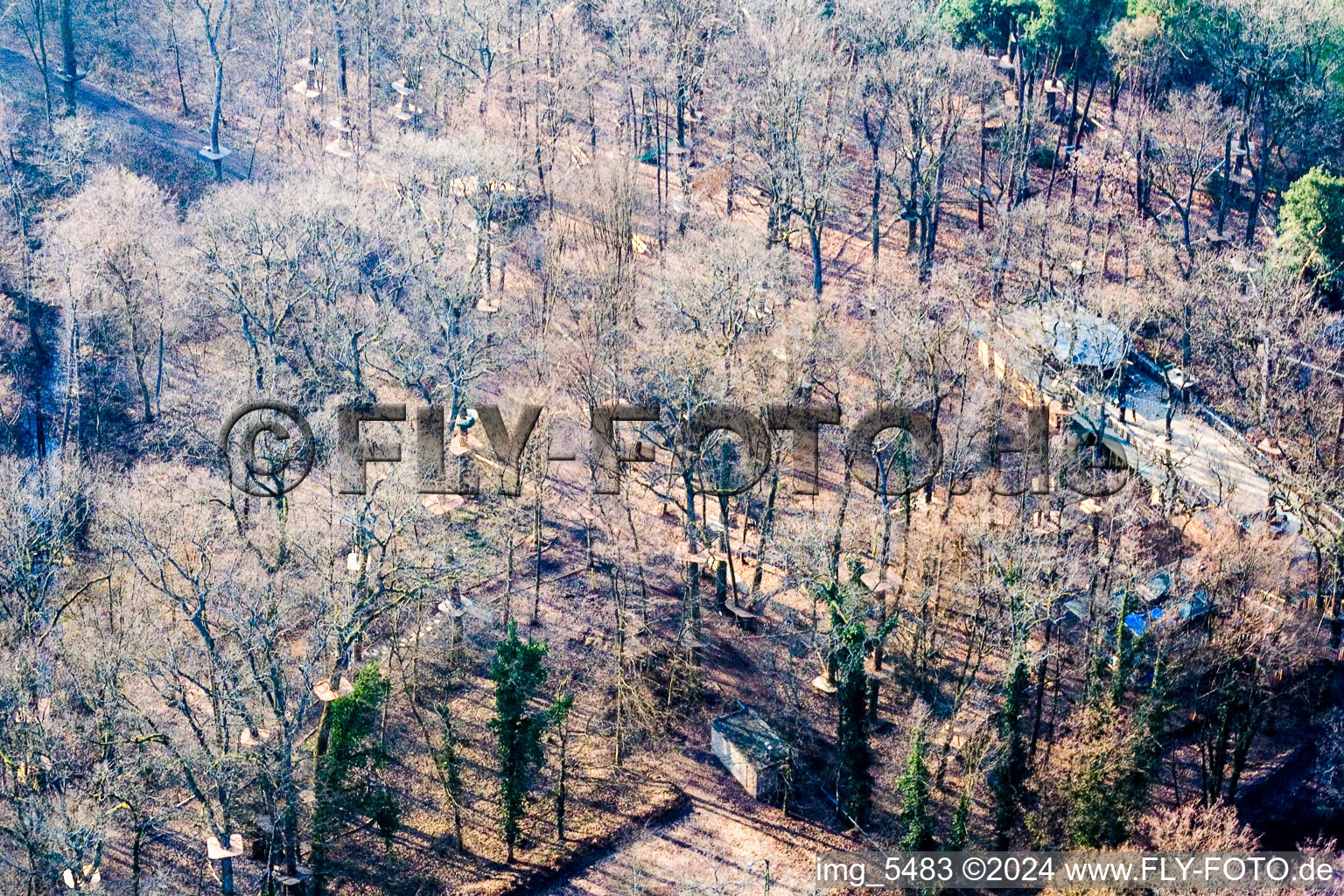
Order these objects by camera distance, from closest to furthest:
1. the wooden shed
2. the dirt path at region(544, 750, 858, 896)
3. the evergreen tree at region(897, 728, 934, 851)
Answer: the evergreen tree at region(897, 728, 934, 851) < the dirt path at region(544, 750, 858, 896) < the wooden shed

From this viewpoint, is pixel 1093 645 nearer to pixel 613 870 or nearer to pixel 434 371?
pixel 613 870

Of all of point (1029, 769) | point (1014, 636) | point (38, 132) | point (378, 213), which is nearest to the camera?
point (1014, 636)

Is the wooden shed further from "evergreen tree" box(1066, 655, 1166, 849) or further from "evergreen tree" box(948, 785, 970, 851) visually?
"evergreen tree" box(1066, 655, 1166, 849)

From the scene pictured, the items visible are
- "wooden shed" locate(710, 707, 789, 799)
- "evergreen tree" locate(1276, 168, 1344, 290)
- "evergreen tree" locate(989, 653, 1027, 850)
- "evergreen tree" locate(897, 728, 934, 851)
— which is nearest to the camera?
"evergreen tree" locate(897, 728, 934, 851)

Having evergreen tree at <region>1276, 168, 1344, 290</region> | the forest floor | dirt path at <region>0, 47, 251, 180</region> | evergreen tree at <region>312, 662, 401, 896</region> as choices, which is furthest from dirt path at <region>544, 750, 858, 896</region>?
dirt path at <region>0, 47, 251, 180</region>

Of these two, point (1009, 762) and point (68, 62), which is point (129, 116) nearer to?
point (68, 62)

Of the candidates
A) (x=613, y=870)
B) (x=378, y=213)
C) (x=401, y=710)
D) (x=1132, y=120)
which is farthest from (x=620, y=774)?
(x=1132, y=120)
